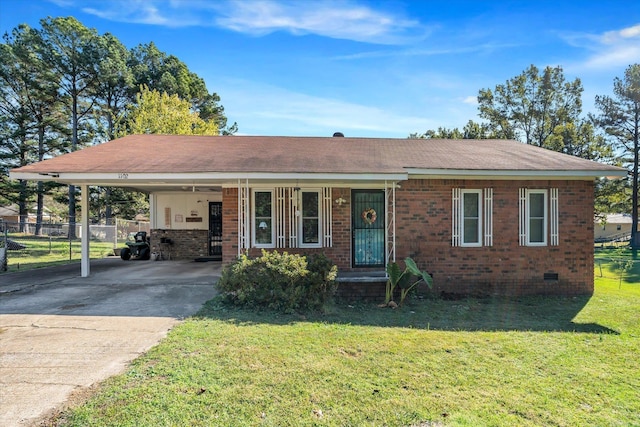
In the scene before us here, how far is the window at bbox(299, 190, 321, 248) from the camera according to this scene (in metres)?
9.17

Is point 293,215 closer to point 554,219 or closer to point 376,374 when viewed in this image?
point 376,374

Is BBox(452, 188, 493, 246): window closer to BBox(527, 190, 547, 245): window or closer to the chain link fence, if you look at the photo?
BBox(527, 190, 547, 245): window

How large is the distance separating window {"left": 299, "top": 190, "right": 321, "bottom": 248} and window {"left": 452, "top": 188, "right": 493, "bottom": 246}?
330 cm

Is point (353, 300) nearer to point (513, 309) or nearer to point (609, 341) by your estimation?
point (513, 309)

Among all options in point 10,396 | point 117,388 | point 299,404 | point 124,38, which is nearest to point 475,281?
point 299,404

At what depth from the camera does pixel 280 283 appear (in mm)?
6770

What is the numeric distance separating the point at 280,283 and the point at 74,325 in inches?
131

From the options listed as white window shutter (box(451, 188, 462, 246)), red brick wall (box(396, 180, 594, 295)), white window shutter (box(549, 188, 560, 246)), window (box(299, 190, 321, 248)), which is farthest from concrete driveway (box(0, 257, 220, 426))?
white window shutter (box(549, 188, 560, 246))

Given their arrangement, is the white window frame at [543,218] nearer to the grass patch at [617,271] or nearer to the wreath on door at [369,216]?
the wreath on door at [369,216]

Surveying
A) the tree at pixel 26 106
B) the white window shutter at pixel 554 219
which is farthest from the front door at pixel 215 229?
the tree at pixel 26 106

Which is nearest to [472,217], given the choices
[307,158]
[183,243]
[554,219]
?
[554,219]

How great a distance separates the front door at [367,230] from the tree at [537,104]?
26.4 metres

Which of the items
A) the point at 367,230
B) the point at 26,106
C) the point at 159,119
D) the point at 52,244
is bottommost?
the point at 52,244

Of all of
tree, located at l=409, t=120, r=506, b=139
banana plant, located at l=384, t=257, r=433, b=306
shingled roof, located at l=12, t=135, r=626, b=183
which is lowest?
banana plant, located at l=384, t=257, r=433, b=306
